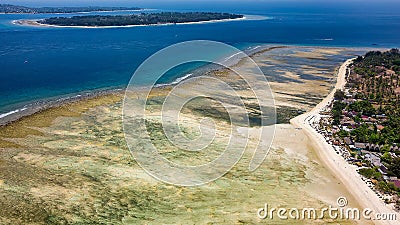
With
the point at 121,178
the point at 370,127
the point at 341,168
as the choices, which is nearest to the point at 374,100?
the point at 370,127

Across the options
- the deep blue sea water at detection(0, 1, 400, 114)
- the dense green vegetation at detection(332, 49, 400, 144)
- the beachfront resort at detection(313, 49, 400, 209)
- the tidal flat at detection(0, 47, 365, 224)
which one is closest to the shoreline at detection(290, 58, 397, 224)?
the beachfront resort at detection(313, 49, 400, 209)

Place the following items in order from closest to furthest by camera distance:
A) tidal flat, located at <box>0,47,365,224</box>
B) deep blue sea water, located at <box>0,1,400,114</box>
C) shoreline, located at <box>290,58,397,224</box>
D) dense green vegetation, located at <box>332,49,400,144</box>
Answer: tidal flat, located at <box>0,47,365,224</box> < shoreline, located at <box>290,58,397,224</box> < dense green vegetation, located at <box>332,49,400,144</box> < deep blue sea water, located at <box>0,1,400,114</box>

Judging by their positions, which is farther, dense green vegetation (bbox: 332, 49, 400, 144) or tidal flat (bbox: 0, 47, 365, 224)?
dense green vegetation (bbox: 332, 49, 400, 144)

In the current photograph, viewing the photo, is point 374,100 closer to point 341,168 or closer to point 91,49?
point 341,168

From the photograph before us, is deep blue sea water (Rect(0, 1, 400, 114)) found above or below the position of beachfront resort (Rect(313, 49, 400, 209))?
above

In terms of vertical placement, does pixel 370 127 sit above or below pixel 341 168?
above

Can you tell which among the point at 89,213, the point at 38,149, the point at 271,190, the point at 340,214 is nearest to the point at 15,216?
the point at 89,213

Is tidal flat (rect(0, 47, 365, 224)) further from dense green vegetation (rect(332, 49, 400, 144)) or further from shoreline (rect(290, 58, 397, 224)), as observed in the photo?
dense green vegetation (rect(332, 49, 400, 144))
